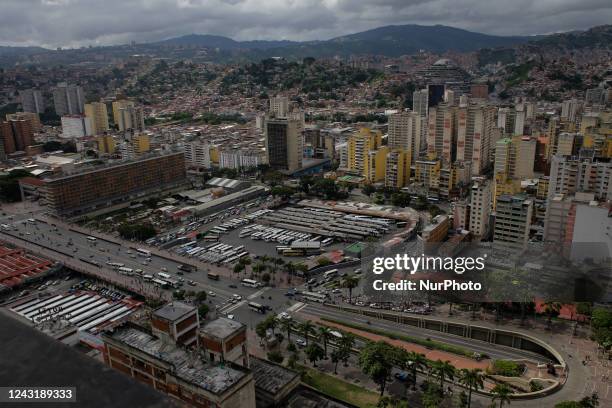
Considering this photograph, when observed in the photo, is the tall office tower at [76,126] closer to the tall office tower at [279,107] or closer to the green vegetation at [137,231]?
the tall office tower at [279,107]

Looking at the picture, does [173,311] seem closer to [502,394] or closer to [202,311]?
[202,311]

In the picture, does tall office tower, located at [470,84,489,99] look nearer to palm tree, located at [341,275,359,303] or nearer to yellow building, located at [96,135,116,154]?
yellow building, located at [96,135,116,154]

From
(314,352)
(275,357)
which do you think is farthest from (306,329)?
(275,357)

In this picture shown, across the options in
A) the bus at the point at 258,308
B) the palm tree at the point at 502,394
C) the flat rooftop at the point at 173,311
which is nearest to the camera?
the flat rooftop at the point at 173,311

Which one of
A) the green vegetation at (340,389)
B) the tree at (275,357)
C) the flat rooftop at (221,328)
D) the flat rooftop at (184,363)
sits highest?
the flat rooftop at (221,328)

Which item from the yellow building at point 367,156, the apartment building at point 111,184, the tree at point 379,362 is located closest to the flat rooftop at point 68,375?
the tree at point 379,362

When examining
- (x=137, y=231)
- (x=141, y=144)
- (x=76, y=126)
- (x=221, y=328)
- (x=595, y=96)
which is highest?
(x=595, y=96)

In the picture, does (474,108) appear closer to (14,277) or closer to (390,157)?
(390,157)
